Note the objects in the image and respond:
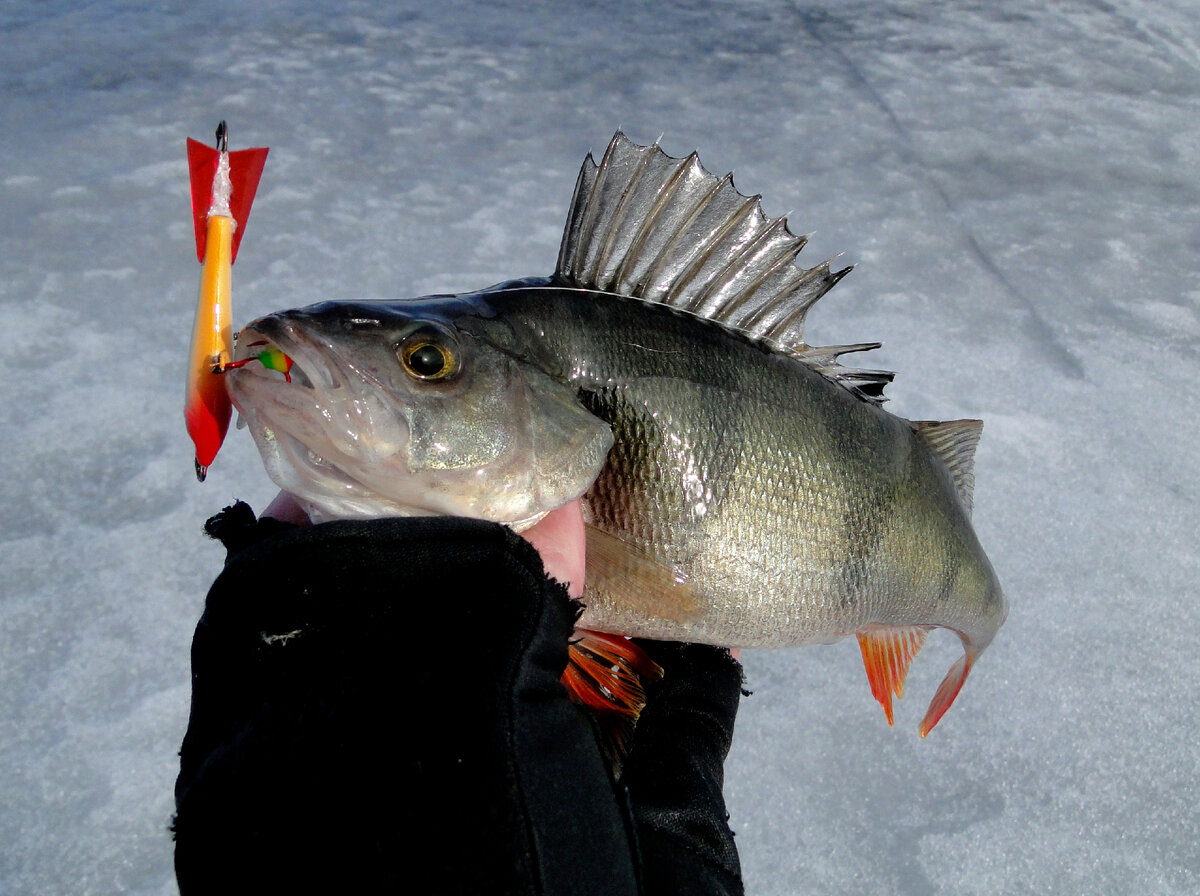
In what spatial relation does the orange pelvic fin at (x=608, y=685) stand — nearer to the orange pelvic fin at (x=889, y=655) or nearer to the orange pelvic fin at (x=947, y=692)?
the orange pelvic fin at (x=889, y=655)

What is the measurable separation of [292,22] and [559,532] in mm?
5137

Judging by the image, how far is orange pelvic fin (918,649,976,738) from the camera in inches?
75.5

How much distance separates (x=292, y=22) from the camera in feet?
17.4

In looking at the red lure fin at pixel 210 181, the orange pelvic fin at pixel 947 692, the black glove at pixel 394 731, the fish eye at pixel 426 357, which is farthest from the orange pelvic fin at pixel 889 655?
the red lure fin at pixel 210 181

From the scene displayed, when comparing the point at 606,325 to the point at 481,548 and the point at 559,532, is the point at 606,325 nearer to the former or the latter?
the point at 559,532

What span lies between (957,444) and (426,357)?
1137 millimetres

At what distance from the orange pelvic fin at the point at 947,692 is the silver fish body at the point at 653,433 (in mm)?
196

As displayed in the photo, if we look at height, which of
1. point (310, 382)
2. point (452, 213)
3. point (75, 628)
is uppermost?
point (310, 382)

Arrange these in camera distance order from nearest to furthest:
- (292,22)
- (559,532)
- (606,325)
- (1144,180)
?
(559,532) < (606,325) < (1144,180) < (292,22)

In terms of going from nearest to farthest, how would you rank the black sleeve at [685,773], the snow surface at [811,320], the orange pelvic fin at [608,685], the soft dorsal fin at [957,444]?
the black sleeve at [685,773], the orange pelvic fin at [608,685], the soft dorsal fin at [957,444], the snow surface at [811,320]

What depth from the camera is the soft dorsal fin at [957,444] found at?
1727 millimetres

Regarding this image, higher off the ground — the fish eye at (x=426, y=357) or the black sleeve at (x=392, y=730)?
the fish eye at (x=426, y=357)

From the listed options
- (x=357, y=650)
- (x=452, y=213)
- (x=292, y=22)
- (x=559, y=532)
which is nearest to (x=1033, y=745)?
(x=559, y=532)

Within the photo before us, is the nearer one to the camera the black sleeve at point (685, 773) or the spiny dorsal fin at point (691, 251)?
the black sleeve at point (685, 773)
